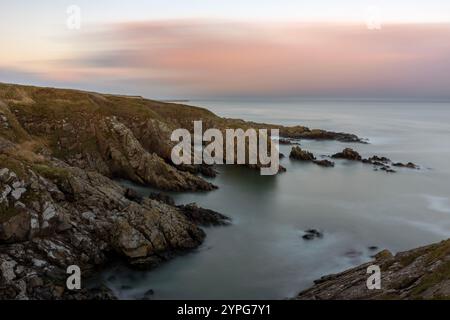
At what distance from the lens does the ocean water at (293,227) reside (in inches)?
1216

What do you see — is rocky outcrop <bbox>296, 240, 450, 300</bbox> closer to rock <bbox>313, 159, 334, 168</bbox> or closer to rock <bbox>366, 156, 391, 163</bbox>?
rock <bbox>313, 159, 334, 168</bbox>

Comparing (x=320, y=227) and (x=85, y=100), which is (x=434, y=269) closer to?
(x=320, y=227)

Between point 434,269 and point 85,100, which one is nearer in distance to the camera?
point 434,269

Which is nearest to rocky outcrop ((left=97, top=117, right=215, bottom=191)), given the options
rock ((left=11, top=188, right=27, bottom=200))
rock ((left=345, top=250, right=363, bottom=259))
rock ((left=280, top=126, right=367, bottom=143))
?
rock ((left=345, top=250, right=363, bottom=259))

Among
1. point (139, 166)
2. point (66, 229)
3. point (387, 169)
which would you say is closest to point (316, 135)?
point (387, 169)

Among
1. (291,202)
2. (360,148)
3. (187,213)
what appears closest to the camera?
(187,213)

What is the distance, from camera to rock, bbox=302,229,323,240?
40.9m

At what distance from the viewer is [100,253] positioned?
32.0 m

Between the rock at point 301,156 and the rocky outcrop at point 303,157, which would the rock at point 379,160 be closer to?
the rocky outcrop at point 303,157

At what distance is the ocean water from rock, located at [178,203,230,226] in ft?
4.47

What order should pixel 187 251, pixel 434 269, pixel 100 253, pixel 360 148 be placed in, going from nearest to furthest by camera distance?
pixel 434 269 < pixel 100 253 < pixel 187 251 < pixel 360 148

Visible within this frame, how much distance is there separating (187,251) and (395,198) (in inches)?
1372

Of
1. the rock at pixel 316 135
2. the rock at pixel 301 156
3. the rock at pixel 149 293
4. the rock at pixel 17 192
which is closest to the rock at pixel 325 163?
the rock at pixel 301 156
